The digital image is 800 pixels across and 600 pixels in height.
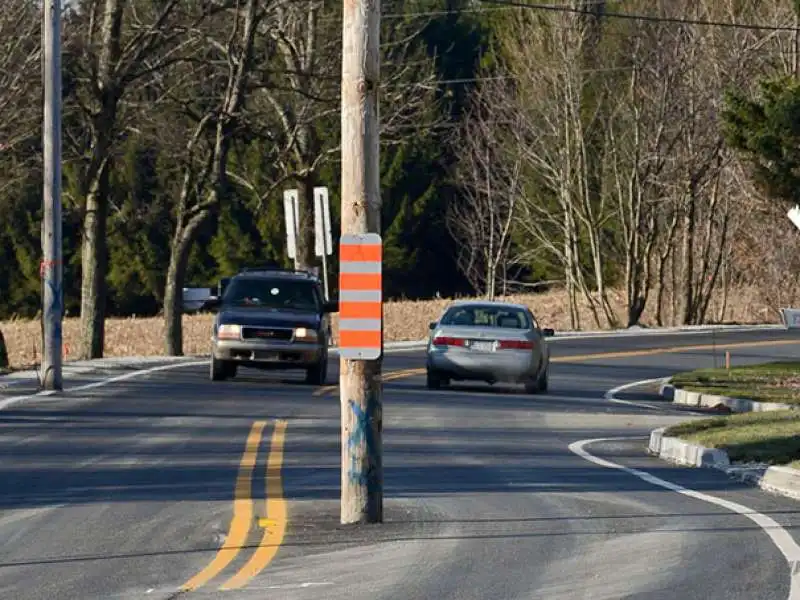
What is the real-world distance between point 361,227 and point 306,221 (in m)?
31.1

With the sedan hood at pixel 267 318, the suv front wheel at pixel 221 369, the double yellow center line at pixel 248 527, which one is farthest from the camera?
the suv front wheel at pixel 221 369

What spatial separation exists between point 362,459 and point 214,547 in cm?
142

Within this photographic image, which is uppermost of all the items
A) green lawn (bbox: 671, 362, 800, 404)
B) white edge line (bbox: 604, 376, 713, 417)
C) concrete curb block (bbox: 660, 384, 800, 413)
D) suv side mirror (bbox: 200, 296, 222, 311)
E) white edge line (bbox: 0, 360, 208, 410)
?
suv side mirror (bbox: 200, 296, 222, 311)

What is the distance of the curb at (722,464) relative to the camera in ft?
46.8

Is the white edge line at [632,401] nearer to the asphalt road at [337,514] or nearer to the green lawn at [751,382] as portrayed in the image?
the green lawn at [751,382]

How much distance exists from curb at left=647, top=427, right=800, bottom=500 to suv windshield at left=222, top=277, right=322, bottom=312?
31.0 feet

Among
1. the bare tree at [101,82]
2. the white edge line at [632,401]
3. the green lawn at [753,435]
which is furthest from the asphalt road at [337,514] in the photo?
the bare tree at [101,82]

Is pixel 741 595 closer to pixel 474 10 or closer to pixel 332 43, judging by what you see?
pixel 332 43

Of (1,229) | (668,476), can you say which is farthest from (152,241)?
(668,476)

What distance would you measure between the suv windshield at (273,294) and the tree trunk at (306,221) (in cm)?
1368

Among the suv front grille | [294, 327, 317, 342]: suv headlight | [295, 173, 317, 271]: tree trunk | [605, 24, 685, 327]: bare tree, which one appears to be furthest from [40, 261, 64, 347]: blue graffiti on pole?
[605, 24, 685, 327]: bare tree

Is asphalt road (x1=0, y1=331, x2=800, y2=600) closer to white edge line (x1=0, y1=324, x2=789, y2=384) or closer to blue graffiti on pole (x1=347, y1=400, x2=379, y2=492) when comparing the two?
blue graffiti on pole (x1=347, y1=400, x2=379, y2=492)

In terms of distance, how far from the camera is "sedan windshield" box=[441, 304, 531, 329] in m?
27.4

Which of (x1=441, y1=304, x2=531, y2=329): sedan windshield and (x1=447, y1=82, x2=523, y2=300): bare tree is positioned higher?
(x1=447, y1=82, x2=523, y2=300): bare tree
